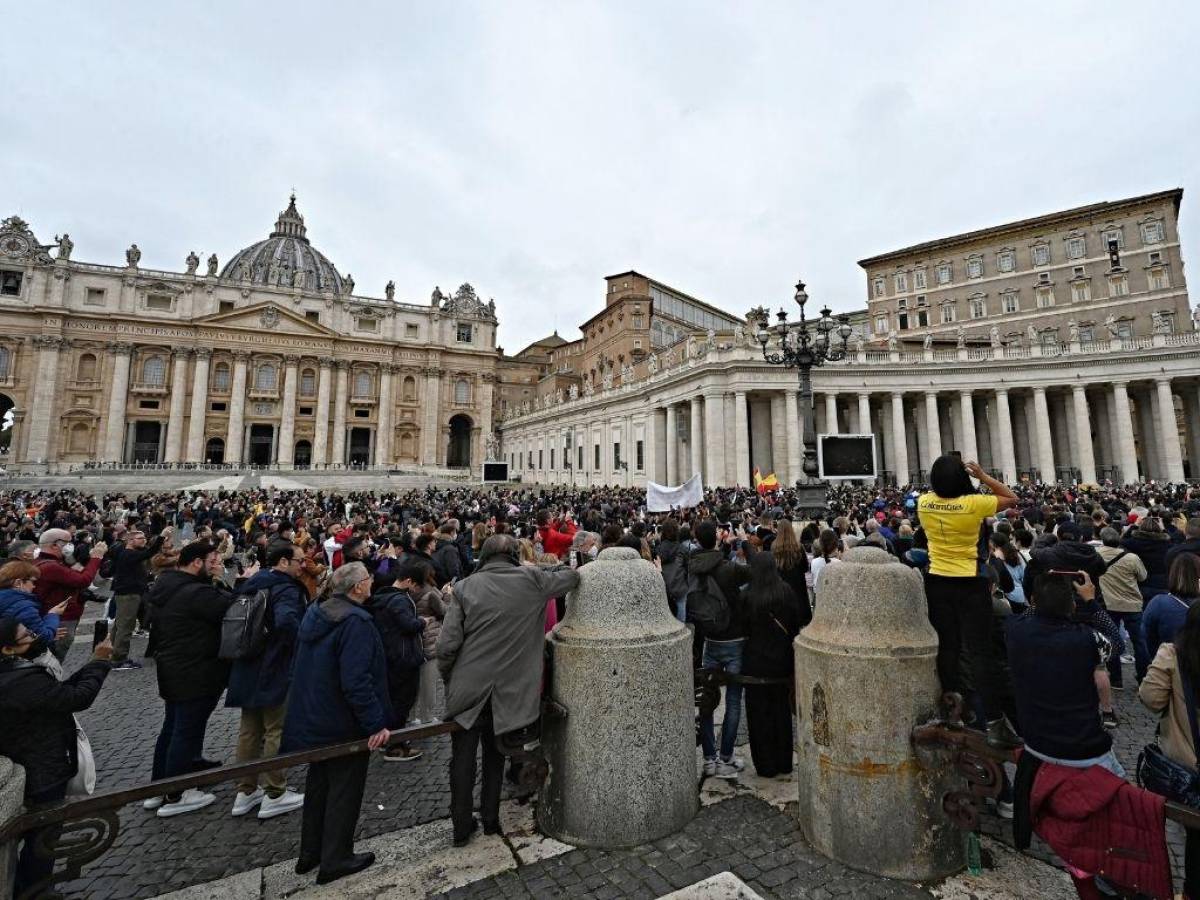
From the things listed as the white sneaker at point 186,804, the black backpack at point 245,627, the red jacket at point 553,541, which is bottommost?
the white sneaker at point 186,804

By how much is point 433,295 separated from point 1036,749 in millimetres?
74192

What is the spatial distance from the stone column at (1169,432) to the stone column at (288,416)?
71.4m

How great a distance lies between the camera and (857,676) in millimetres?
3021

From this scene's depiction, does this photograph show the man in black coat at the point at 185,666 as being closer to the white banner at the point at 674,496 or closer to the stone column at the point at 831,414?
the white banner at the point at 674,496

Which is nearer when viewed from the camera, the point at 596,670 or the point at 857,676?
A: the point at 857,676

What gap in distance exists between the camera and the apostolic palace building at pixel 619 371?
35.0 m

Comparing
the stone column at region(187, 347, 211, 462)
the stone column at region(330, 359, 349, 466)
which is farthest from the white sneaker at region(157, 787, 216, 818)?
the stone column at region(187, 347, 211, 462)

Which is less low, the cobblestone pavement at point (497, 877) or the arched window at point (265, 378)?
the arched window at point (265, 378)

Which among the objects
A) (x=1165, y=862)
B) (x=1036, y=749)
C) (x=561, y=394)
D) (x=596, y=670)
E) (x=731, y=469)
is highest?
(x=561, y=394)

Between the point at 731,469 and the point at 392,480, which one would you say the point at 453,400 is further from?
the point at 731,469

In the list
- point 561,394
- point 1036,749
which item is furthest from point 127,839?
point 561,394

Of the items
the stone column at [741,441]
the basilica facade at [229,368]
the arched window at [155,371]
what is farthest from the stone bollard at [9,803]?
the arched window at [155,371]

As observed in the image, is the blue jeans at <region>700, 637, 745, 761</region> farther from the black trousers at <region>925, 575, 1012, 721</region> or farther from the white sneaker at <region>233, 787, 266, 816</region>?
the white sneaker at <region>233, 787, 266, 816</region>

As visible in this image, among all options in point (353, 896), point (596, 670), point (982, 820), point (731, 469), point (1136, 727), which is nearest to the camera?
point (353, 896)
